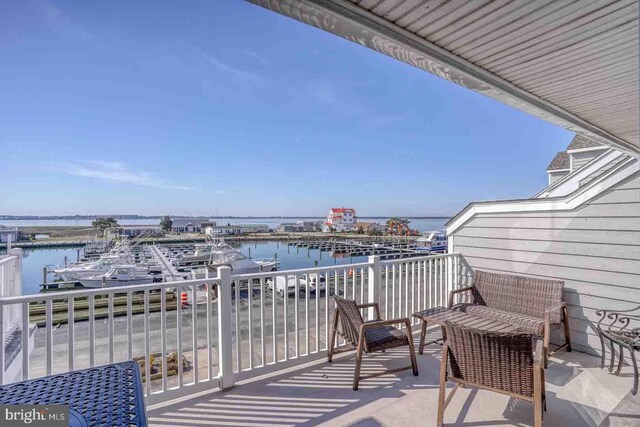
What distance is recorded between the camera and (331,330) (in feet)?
10.9

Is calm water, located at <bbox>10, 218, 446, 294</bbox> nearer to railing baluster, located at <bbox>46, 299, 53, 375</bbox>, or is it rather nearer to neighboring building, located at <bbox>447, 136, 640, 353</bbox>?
neighboring building, located at <bbox>447, 136, 640, 353</bbox>

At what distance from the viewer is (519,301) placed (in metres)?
3.67

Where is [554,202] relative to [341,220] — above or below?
below

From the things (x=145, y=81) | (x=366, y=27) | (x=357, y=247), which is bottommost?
(x=357, y=247)

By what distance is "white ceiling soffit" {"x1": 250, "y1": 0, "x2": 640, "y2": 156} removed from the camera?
127 cm

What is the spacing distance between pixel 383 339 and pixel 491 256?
7.50 ft

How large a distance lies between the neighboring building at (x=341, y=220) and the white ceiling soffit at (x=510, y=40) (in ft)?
163

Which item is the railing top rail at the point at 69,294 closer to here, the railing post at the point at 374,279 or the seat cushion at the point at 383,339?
the seat cushion at the point at 383,339

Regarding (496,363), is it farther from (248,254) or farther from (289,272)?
(248,254)

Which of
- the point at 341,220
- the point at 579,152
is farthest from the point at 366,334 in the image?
the point at 341,220

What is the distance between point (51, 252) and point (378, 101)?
4816 centimetres

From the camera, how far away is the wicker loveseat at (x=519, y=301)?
10.7 feet

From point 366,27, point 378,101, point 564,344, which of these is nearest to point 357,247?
point 378,101

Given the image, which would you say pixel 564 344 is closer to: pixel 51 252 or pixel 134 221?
pixel 51 252
